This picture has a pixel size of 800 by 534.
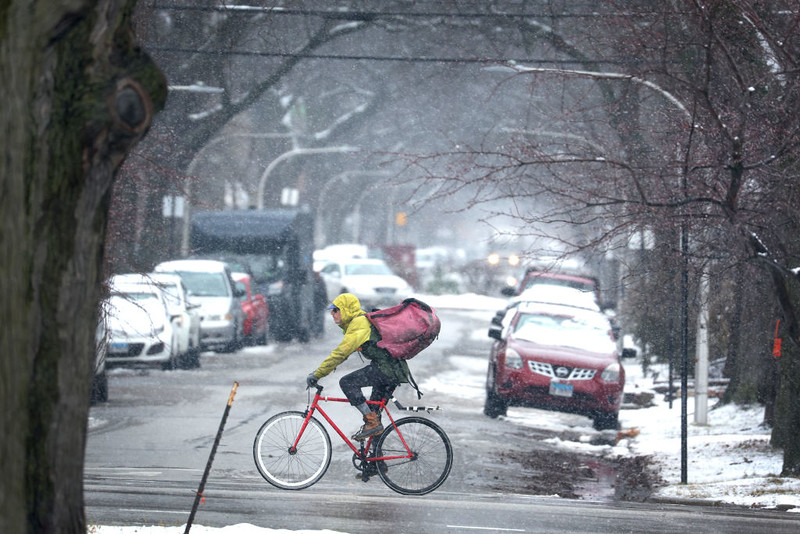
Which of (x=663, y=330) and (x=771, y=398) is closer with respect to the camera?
(x=771, y=398)

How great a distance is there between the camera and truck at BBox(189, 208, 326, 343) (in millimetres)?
27438

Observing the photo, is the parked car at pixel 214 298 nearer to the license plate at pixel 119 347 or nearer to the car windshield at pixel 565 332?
the license plate at pixel 119 347

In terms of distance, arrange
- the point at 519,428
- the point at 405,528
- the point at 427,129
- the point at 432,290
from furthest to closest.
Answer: the point at 432,290, the point at 427,129, the point at 519,428, the point at 405,528

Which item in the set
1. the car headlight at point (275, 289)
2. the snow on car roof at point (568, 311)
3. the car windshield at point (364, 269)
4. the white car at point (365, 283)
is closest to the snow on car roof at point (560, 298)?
the snow on car roof at point (568, 311)

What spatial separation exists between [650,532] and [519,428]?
763 cm

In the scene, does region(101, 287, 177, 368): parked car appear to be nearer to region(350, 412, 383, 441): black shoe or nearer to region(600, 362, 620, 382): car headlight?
region(600, 362, 620, 382): car headlight

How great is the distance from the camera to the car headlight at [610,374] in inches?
603

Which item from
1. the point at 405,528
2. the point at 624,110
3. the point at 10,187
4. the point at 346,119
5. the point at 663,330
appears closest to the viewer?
the point at 10,187

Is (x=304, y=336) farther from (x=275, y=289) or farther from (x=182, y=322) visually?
(x=182, y=322)

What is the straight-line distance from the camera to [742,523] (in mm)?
8398

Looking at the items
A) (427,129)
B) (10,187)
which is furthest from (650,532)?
(427,129)

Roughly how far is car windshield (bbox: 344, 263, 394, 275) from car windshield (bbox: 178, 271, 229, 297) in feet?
44.0

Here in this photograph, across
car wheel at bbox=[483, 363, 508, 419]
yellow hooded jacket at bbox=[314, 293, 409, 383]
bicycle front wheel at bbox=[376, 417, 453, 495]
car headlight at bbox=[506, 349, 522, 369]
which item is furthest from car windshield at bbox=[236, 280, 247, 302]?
yellow hooded jacket at bbox=[314, 293, 409, 383]

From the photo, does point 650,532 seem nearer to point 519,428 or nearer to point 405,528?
point 405,528
